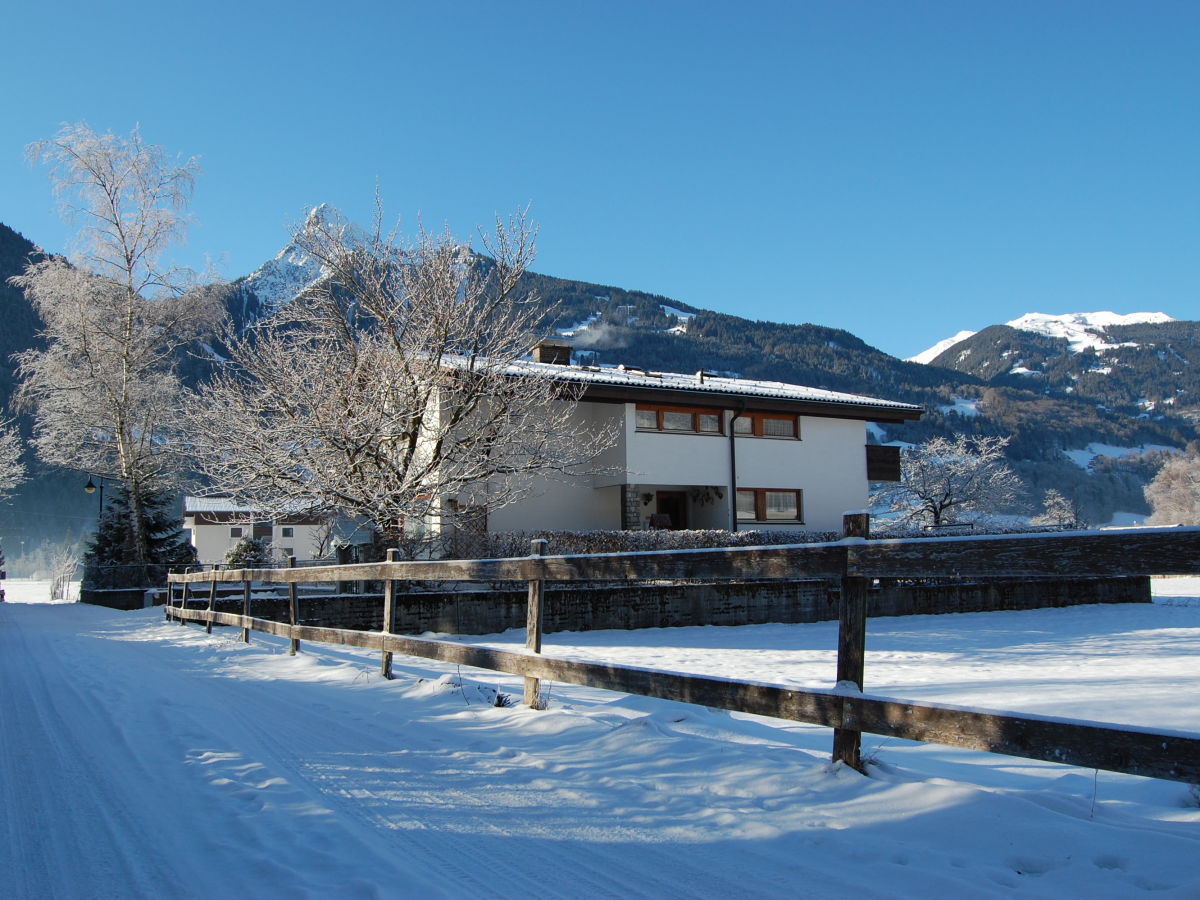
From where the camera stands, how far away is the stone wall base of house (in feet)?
45.2

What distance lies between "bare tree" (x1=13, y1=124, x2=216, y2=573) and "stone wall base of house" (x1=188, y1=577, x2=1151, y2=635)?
548 inches

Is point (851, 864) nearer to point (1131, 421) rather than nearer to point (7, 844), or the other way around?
point (7, 844)

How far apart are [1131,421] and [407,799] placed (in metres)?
178

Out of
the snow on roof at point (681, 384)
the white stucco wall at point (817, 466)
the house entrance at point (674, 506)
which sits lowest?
the house entrance at point (674, 506)

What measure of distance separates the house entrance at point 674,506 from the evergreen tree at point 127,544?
50.7 ft

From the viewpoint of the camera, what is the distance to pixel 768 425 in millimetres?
27078

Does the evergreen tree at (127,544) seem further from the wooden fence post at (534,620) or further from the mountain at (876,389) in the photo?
the mountain at (876,389)

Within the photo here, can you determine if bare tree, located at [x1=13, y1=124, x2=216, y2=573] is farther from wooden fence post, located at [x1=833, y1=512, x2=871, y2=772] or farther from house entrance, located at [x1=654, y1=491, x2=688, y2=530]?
wooden fence post, located at [x1=833, y1=512, x2=871, y2=772]

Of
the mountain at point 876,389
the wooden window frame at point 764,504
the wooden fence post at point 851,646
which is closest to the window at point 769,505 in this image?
the wooden window frame at point 764,504

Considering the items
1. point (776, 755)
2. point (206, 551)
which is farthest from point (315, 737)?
point (206, 551)

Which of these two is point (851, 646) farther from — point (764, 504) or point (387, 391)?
point (764, 504)

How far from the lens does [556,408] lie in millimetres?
22578

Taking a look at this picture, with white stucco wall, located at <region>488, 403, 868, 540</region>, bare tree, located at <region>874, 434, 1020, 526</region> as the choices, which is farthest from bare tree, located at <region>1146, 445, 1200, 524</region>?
white stucco wall, located at <region>488, 403, 868, 540</region>

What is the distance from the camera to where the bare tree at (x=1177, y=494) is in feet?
254
